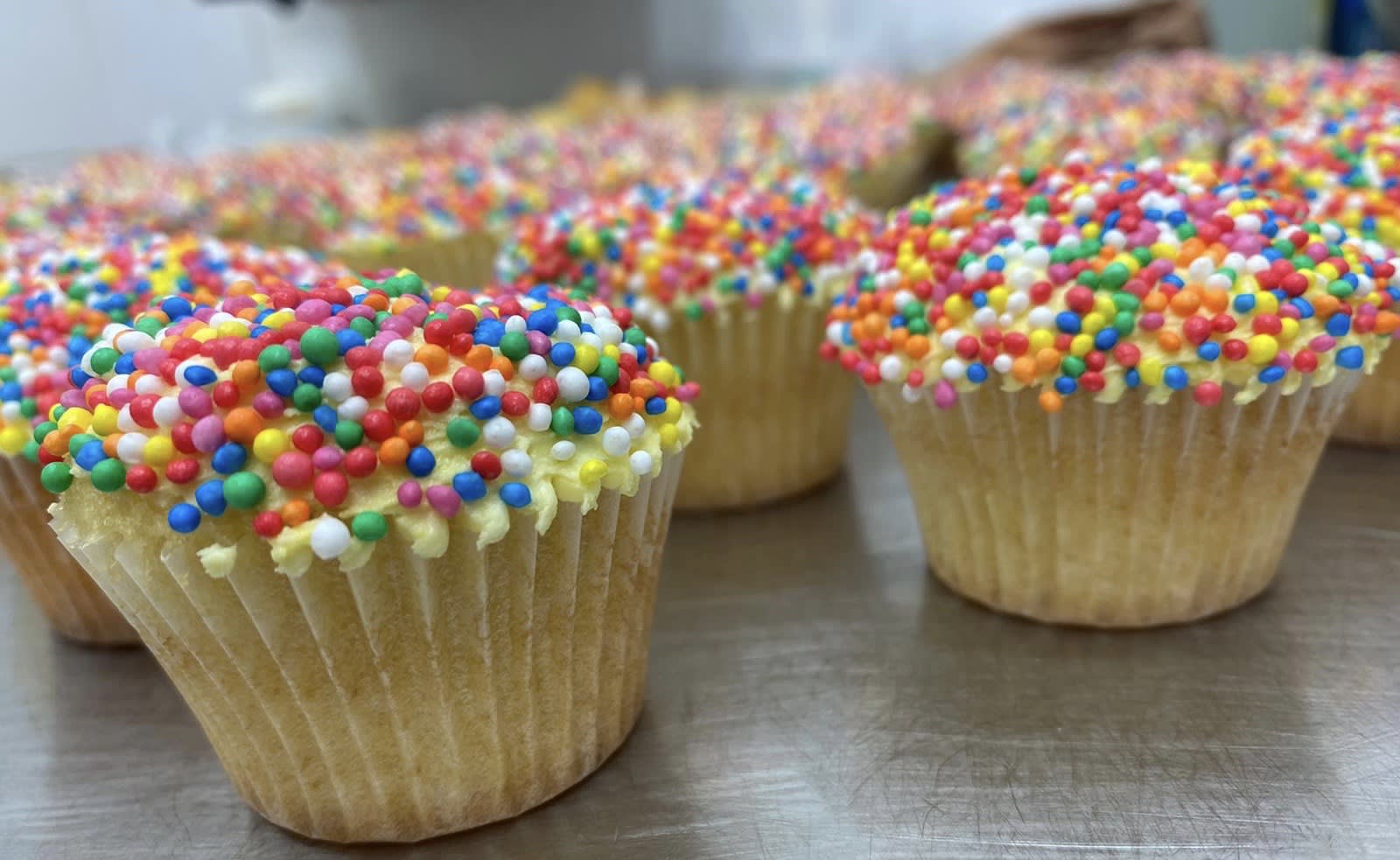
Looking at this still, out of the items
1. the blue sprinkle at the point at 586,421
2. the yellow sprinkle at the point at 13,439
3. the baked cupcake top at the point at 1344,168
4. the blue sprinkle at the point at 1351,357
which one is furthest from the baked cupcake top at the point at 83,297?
the baked cupcake top at the point at 1344,168

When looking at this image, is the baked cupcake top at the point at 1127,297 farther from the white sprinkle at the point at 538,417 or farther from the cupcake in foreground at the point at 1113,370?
the white sprinkle at the point at 538,417

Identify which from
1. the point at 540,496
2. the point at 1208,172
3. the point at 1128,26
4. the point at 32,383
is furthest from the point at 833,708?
the point at 1128,26

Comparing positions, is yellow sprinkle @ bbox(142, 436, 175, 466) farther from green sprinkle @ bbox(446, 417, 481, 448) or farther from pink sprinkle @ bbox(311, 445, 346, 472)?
green sprinkle @ bbox(446, 417, 481, 448)

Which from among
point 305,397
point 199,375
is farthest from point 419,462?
point 199,375

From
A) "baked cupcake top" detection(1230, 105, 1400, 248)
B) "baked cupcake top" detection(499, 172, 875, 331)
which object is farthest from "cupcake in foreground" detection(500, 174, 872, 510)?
"baked cupcake top" detection(1230, 105, 1400, 248)

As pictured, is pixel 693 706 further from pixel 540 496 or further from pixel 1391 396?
pixel 1391 396

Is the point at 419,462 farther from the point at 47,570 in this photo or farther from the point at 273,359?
the point at 47,570
